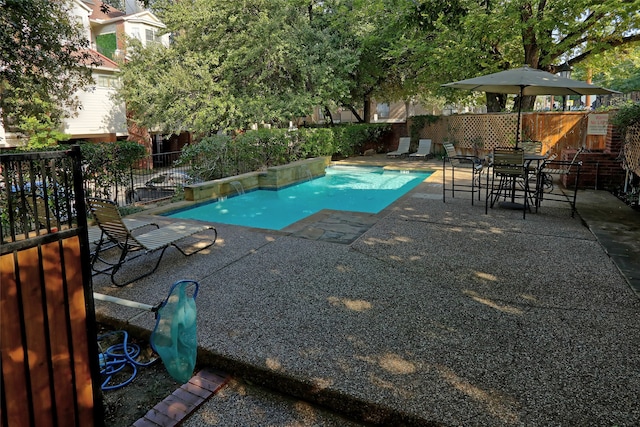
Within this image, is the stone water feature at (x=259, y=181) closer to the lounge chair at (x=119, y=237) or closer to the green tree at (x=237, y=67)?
the green tree at (x=237, y=67)

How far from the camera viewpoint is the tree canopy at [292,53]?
13336 mm

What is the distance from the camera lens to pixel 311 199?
10836mm

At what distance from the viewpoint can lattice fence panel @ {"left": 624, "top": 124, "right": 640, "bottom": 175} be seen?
23.1 feet

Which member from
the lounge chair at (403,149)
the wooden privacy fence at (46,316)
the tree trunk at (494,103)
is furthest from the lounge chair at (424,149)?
the wooden privacy fence at (46,316)

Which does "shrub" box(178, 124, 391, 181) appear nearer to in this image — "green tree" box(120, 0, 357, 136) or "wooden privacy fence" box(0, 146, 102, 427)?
"green tree" box(120, 0, 357, 136)

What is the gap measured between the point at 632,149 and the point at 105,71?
64.6 feet

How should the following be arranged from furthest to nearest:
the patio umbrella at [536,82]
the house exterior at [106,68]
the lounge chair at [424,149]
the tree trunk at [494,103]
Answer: the house exterior at [106,68] < the tree trunk at [494,103] < the lounge chair at [424,149] < the patio umbrella at [536,82]

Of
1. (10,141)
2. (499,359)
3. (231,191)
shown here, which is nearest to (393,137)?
(231,191)

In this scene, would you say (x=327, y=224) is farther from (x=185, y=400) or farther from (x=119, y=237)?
(x=185, y=400)

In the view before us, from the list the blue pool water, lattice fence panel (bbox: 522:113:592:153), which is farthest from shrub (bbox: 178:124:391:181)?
lattice fence panel (bbox: 522:113:592:153)

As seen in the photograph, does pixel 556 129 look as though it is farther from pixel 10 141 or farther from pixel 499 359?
pixel 10 141

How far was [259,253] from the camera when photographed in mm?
5297

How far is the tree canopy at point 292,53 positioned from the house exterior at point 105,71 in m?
3.07

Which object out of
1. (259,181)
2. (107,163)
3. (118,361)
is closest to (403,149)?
(259,181)
